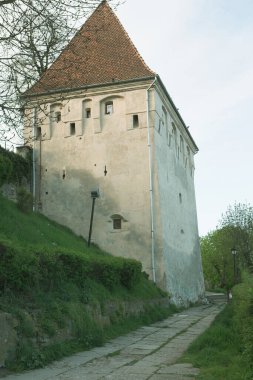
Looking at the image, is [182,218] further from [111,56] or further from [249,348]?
[249,348]

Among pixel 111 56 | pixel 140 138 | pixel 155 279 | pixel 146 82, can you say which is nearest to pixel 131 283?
pixel 155 279

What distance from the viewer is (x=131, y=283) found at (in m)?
16.1

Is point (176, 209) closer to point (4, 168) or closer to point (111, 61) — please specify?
point (111, 61)

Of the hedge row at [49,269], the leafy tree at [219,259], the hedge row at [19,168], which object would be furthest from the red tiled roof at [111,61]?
the leafy tree at [219,259]

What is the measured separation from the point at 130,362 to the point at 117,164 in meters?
15.4

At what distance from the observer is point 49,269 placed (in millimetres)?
10195

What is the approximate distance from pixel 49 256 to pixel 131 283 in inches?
255

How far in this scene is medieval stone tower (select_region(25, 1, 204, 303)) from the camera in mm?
22594

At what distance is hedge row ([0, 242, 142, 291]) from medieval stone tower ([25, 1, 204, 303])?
306 inches

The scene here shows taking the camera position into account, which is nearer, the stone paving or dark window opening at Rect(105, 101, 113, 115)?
the stone paving

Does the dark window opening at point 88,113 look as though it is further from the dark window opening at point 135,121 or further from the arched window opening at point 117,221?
the arched window opening at point 117,221

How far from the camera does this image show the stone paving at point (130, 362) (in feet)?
24.7

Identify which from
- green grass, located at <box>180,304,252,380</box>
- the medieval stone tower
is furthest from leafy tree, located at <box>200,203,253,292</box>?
green grass, located at <box>180,304,252,380</box>

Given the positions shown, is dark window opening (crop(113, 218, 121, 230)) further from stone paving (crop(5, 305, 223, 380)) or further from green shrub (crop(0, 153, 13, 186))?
stone paving (crop(5, 305, 223, 380))
